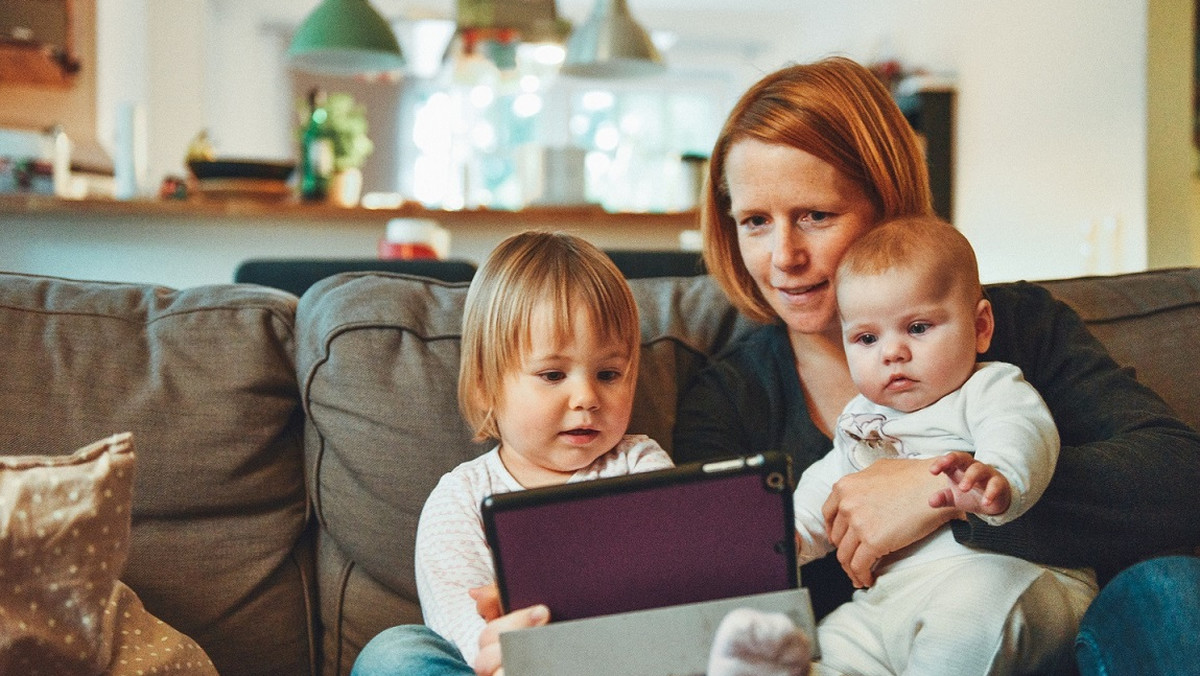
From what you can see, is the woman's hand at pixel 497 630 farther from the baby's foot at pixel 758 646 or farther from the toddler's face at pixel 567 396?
the toddler's face at pixel 567 396

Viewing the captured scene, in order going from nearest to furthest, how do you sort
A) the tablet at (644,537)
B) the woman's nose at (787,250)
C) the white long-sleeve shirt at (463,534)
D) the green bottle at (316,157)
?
1. the tablet at (644,537)
2. the white long-sleeve shirt at (463,534)
3. the woman's nose at (787,250)
4. the green bottle at (316,157)

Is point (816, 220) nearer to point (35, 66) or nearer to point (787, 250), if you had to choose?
Answer: point (787, 250)

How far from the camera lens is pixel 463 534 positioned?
119cm

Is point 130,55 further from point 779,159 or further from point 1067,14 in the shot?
point 779,159

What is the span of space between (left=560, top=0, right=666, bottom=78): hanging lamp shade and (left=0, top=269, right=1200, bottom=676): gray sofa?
9.88 feet

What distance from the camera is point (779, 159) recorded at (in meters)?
1.33

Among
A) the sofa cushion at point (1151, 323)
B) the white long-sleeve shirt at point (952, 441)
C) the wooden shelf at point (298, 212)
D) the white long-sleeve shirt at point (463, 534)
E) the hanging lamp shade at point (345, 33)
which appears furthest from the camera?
the hanging lamp shade at point (345, 33)

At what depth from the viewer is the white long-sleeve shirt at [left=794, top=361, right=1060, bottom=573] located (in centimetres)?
102

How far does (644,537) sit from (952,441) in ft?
1.44

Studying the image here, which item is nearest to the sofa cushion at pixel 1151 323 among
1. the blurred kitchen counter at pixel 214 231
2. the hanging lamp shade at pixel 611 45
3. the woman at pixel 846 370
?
the woman at pixel 846 370

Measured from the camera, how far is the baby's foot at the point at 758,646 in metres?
0.81

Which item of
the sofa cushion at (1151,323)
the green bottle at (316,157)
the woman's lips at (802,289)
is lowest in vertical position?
the sofa cushion at (1151,323)

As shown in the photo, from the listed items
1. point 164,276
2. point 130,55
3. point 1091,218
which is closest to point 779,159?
point 164,276

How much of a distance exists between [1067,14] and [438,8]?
176 inches
